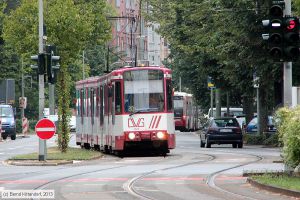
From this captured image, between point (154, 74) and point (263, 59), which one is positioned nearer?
point (154, 74)

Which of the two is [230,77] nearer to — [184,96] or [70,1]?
[70,1]

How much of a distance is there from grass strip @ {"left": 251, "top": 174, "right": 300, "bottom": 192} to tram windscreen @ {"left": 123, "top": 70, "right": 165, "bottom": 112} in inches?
559

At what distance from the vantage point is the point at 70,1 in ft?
166

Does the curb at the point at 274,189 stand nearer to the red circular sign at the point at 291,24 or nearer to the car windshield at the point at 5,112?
the red circular sign at the point at 291,24

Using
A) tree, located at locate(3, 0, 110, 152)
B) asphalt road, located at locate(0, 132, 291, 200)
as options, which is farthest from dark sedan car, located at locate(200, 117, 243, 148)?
asphalt road, located at locate(0, 132, 291, 200)

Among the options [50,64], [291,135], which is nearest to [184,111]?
[50,64]

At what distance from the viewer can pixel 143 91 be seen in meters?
39.1

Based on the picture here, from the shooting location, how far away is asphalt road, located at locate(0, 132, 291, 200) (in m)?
21.3

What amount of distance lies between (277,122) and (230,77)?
94.6 ft

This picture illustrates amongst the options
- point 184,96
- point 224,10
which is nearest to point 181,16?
point 224,10

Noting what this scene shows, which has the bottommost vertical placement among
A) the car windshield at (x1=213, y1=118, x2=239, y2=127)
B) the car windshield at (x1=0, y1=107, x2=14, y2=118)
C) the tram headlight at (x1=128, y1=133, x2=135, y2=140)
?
the tram headlight at (x1=128, y1=133, x2=135, y2=140)

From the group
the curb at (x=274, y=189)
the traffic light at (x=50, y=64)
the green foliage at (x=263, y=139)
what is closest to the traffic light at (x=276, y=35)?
the curb at (x=274, y=189)

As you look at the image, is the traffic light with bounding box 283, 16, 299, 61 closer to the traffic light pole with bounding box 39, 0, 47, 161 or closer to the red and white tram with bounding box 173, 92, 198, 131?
the traffic light pole with bounding box 39, 0, 47, 161

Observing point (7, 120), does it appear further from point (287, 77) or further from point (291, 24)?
point (291, 24)
